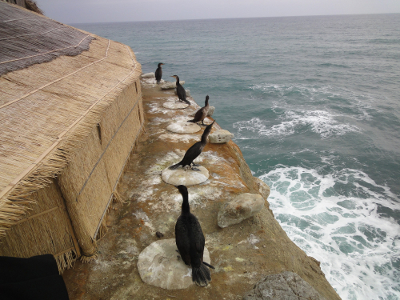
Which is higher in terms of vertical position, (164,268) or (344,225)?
(164,268)

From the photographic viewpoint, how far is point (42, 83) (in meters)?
4.95

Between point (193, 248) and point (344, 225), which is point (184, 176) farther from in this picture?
point (344, 225)

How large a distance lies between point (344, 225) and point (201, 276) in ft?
29.3

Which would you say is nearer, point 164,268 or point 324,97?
point 164,268

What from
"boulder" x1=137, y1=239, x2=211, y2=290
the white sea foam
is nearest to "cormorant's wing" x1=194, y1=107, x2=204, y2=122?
the white sea foam

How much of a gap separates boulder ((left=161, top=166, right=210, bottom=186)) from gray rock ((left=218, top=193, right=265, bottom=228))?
136 cm

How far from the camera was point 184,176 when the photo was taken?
22.4ft

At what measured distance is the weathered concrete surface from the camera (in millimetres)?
4125

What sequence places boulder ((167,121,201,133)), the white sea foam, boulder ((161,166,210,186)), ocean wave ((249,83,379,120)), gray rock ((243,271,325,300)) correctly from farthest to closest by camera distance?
ocean wave ((249,83,379,120)) < boulder ((167,121,201,133)) < the white sea foam < boulder ((161,166,210,186)) < gray rock ((243,271,325,300))

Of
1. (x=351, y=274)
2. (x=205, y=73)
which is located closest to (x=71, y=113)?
(x=351, y=274)

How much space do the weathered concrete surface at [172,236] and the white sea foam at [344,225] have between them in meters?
3.72

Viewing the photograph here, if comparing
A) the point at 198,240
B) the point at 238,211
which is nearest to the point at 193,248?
the point at 198,240

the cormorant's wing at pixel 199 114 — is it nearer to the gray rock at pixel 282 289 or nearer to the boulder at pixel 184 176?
the boulder at pixel 184 176

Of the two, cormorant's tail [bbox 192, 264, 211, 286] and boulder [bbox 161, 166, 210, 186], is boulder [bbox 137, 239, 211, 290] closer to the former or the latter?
cormorant's tail [bbox 192, 264, 211, 286]
